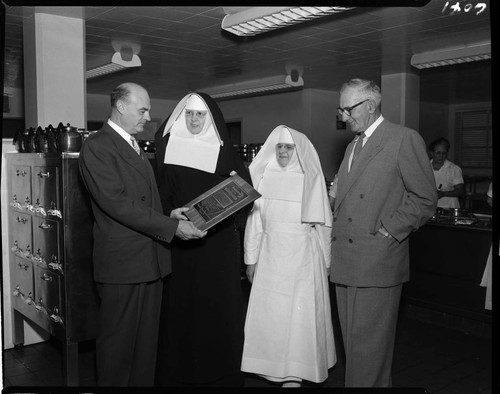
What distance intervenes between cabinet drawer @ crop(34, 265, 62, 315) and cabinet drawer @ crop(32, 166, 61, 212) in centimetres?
29

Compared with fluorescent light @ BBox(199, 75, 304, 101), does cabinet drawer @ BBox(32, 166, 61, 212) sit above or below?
below

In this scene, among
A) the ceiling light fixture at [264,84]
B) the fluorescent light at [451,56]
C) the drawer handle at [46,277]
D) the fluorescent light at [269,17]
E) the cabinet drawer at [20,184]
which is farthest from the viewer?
the ceiling light fixture at [264,84]

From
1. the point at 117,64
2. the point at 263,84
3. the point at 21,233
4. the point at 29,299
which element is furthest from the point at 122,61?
the point at 29,299

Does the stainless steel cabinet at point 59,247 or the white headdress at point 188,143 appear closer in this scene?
the white headdress at point 188,143

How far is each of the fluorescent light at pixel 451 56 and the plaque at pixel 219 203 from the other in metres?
2.51

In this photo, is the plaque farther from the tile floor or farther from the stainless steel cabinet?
the tile floor

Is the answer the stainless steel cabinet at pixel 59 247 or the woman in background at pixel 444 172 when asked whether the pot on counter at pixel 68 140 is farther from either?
the woman in background at pixel 444 172

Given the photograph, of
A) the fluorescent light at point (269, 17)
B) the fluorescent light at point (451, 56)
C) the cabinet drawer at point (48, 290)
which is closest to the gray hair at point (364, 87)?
the fluorescent light at point (269, 17)

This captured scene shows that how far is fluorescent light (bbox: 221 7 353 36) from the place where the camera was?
106 inches

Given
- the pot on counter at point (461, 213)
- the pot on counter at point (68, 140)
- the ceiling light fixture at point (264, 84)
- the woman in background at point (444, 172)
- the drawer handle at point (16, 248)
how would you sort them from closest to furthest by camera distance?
the pot on counter at point (68, 140) → the drawer handle at point (16, 248) → the woman in background at point (444, 172) → the pot on counter at point (461, 213) → the ceiling light fixture at point (264, 84)

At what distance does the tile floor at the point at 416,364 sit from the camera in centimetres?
204

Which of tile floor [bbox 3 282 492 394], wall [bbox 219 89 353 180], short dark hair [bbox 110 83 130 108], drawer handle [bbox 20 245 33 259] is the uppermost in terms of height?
wall [bbox 219 89 353 180]

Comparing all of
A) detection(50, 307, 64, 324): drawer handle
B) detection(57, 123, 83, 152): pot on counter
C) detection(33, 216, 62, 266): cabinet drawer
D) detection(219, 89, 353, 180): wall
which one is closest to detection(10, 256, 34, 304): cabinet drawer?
detection(33, 216, 62, 266): cabinet drawer

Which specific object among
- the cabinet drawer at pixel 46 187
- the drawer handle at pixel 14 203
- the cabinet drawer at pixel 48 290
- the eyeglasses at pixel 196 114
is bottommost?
the cabinet drawer at pixel 48 290
